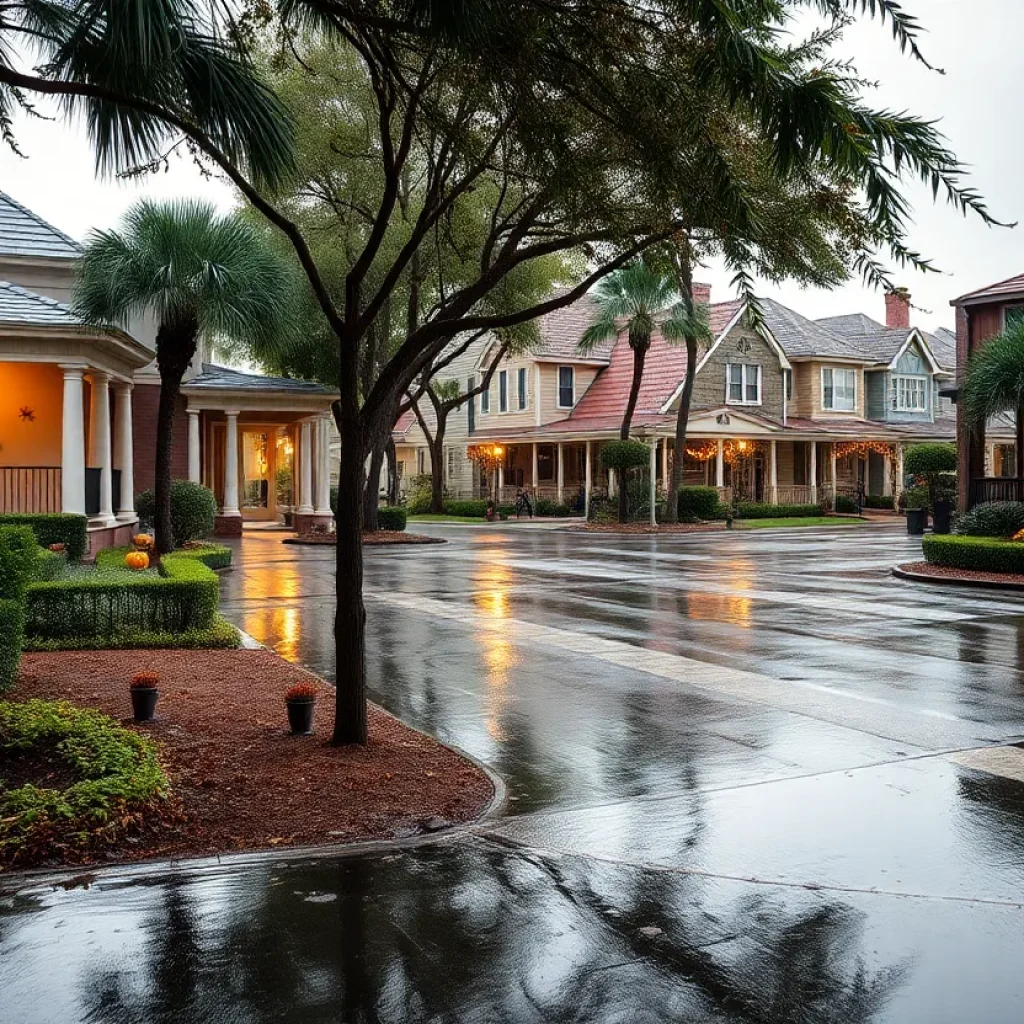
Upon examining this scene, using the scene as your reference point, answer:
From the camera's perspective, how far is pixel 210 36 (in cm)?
718

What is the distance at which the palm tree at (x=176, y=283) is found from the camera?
71.3ft

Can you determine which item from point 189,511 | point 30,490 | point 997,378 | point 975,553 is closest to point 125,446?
point 189,511

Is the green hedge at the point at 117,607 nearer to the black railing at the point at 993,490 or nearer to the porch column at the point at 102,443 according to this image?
the porch column at the point at 102,443

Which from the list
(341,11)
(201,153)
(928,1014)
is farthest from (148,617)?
(928,1014)

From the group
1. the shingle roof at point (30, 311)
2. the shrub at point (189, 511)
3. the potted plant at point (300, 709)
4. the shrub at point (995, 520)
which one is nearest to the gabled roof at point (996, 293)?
the shrub at point (995, 520)

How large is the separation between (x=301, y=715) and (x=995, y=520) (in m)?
19.4

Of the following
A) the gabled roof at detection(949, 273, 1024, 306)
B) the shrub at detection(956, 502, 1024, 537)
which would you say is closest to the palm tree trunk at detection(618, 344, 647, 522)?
the gabled roof at detection(949, 273, 1024, 306)

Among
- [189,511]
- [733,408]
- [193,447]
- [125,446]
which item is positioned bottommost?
[189,511]

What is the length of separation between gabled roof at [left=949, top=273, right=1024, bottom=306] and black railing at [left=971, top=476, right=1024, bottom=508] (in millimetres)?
4292

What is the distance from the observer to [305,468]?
117 feet

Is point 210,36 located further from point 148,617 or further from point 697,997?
point 148,617

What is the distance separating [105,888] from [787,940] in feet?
10.0

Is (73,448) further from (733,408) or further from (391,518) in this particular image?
(733,408)

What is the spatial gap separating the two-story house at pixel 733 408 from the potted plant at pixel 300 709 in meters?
34.8
